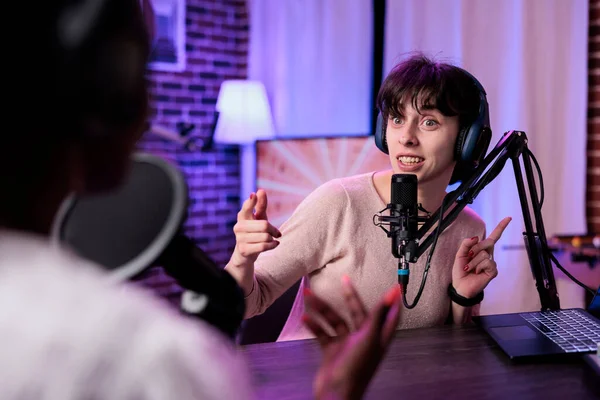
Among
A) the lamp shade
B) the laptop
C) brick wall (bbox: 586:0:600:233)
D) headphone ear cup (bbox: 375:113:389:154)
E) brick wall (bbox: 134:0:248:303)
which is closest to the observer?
the laptop

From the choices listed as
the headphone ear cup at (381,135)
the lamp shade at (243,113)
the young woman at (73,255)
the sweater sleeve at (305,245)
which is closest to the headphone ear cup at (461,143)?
the headphone ear cup at (381,135)

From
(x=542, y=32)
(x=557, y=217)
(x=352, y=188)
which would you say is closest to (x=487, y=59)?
(x=542, y=32)

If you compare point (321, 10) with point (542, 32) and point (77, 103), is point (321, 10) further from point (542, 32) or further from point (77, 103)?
point (77, 103)

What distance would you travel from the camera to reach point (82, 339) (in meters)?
0.46

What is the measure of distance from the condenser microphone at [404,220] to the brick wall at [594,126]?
7.93ft

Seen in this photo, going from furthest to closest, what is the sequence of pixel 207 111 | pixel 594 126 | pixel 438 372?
pixel 207 111, pixel 594 126, pixel 438 372

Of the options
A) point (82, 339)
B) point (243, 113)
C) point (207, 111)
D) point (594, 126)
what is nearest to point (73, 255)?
point (82, 339)

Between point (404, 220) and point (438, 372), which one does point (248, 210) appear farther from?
point (438, 372)

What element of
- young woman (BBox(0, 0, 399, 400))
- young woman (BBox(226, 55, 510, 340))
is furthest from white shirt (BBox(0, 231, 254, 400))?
young woman (BBox(226, 55, 510, 340))

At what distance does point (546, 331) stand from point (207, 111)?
329 cm

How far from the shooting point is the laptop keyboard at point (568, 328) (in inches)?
49.0

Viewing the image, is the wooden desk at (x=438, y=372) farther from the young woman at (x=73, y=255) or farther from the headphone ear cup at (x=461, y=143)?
the young woman at (x=73, y=255)

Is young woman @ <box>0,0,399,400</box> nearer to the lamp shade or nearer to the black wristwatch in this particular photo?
the black wristwatch

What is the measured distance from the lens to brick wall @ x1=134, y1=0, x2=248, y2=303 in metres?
4.21
